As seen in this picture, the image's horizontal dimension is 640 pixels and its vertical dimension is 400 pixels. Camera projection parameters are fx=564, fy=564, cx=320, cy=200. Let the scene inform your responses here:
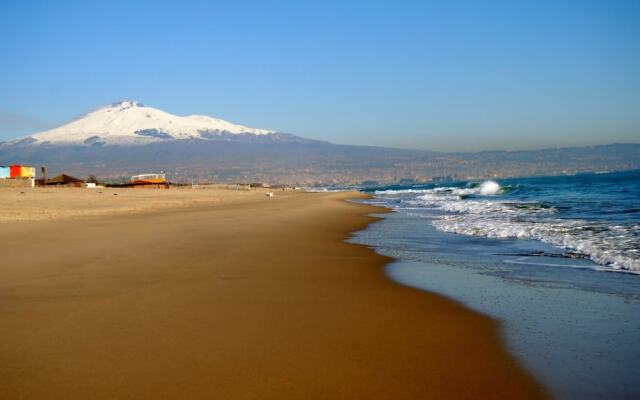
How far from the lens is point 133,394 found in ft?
11.7

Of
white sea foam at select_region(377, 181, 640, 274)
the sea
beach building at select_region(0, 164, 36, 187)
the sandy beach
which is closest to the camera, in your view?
the sandy beach

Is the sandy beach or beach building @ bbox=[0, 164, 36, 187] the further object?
beach building @ bbox=[0, 164, 36, 187]

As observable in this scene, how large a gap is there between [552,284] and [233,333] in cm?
444

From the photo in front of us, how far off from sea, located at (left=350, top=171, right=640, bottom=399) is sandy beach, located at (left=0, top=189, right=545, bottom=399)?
0.33 metres

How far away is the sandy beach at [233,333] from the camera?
3746mm

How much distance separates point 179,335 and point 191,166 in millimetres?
191934

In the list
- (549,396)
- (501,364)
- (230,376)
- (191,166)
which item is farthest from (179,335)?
(191,166)

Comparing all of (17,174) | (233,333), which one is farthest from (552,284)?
(17,174)

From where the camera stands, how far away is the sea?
412cm

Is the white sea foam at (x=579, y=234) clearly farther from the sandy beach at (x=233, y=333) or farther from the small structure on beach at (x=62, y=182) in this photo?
the small structure on beach at (x=62, y=182)

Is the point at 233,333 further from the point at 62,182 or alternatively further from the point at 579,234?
the point at 62,182

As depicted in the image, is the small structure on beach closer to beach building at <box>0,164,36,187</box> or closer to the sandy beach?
beach building at <box>0,164,36,187</box>

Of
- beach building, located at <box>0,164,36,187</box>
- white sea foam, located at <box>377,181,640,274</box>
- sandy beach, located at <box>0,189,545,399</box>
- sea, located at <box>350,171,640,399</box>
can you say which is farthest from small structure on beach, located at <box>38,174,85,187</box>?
sandy beach, located at <box>0,189,545,399</box>

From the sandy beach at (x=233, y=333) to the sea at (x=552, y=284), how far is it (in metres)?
0.33
